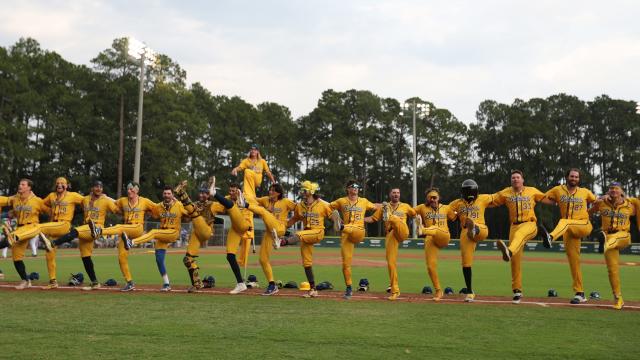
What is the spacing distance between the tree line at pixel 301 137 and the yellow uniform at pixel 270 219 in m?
44.1

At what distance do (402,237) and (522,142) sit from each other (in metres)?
67.6

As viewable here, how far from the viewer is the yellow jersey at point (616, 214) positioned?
11047 mm

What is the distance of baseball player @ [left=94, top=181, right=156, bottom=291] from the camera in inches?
493

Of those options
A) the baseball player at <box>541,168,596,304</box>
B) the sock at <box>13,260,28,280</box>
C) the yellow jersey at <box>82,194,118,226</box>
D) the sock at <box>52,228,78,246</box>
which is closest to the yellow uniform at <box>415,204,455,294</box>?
the baseball player at <box>541,168,596,304</box>

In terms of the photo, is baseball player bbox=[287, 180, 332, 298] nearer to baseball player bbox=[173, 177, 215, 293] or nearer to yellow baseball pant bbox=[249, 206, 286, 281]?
yellow baseball pant bbox=[249, 206, 286, 281]

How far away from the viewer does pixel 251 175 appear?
13.3 meters

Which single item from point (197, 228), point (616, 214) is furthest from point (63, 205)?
point (616, 214)

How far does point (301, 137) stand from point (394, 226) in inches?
2635

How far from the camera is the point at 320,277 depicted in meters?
18.2

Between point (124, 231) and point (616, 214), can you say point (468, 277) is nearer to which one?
point (616, 214)

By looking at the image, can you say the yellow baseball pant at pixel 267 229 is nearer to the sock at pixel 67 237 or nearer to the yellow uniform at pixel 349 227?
the yellow uniform at pixel 349 227

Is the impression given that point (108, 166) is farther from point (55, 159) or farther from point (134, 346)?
point (134, 346)

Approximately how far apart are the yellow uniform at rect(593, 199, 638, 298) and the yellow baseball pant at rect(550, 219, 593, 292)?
1.43ft

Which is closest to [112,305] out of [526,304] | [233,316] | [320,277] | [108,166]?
[233,316]
